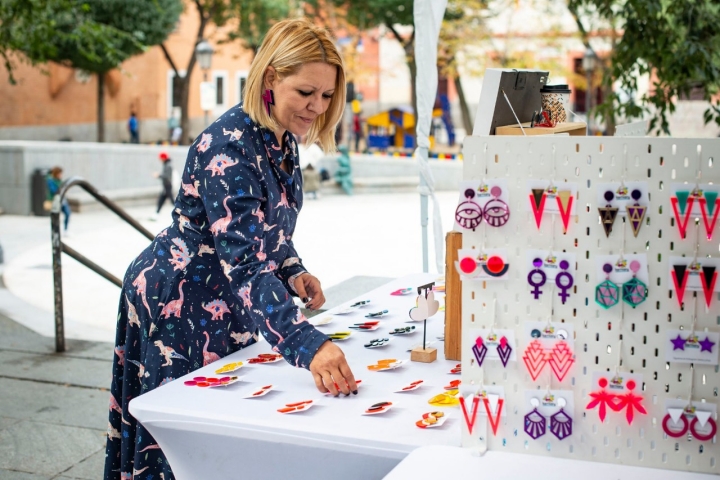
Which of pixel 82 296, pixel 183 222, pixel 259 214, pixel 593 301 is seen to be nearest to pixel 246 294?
pixel 259 214

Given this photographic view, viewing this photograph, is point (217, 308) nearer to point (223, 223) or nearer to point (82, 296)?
point (223, 223)

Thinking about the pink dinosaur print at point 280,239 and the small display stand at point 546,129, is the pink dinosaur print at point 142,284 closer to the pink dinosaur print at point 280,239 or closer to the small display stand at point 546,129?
the pink dinosaur print at point 280,239

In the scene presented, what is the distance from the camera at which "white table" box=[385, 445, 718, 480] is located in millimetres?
1565

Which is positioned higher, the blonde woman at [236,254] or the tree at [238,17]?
the tree at [238,17]

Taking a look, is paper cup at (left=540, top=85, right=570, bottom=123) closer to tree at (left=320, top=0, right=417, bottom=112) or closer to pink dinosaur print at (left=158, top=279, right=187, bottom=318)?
pink dinosaur print at (left=158, top=279, right=187, bottom=318)

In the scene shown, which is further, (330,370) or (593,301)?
(330,370)

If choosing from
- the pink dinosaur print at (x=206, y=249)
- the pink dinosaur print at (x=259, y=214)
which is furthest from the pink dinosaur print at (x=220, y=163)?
the pink dinosaur print at (x=206, y=249)

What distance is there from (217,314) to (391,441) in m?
0.77

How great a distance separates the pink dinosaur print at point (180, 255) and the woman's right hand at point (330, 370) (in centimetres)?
49

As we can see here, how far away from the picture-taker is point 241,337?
7.84 ft

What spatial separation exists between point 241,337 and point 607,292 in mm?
1138

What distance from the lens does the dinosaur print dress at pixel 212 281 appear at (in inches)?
80.4

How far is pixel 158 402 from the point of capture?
A: 1941mm

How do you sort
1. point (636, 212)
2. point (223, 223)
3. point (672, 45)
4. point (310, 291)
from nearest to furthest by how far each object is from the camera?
point (636, 212) → point (223, 223) → point (310, 291) → point (672, 45)
